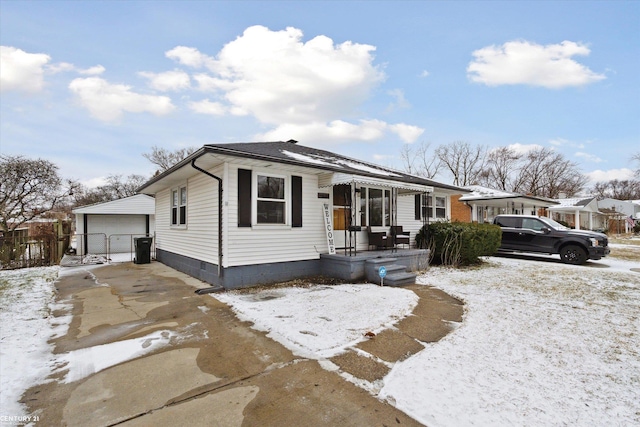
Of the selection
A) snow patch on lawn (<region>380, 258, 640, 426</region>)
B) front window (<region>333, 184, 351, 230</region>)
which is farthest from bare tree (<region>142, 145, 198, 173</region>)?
snow patch on lawn (<region>380, 258, 640, 426</region>)

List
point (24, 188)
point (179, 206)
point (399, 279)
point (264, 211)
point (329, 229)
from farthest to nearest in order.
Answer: point (24, 188), point (179, 206), point (329, 229), point (264, 211), point (399, 279)

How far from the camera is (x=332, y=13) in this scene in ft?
30.6

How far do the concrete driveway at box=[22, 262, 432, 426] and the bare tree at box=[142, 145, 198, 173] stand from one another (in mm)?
32094

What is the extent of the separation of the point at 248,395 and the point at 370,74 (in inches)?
518

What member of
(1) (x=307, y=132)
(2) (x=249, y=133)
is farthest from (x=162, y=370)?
(2) (x=249, y=133)

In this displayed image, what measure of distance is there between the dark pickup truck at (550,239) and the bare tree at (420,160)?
75.7ft

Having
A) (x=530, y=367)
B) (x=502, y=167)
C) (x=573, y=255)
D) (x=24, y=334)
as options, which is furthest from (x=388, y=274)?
(x=502, y=167)

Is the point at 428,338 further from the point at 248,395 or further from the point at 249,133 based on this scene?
the point at 249,133

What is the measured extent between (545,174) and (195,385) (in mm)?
44359

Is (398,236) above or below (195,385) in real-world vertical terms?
above

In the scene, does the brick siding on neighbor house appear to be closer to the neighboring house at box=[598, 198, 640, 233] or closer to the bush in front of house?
the bush in front of house

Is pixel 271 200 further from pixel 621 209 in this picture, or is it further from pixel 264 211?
pixel 621 209

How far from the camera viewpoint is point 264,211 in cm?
718

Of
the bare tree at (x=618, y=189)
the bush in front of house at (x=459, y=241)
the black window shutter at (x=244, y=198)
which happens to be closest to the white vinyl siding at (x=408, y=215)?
the bush in front of house at (x=459, y=241)
